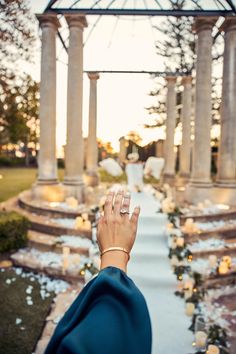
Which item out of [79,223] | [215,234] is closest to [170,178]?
[215,234]

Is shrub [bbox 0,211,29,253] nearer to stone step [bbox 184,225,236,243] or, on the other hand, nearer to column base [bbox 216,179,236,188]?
stone step [bbox 184,225,236,243]

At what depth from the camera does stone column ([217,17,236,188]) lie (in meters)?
12.2

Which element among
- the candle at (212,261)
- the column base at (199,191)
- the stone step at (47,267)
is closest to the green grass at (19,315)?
the stone step at (47,267)

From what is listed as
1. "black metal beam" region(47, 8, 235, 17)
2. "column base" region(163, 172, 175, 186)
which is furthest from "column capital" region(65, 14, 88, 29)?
"column base" region(163, 172, 175, 186)

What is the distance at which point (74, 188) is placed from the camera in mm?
12781

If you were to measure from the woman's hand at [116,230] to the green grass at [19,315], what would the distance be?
441cm

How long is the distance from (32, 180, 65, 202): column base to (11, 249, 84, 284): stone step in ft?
14.2

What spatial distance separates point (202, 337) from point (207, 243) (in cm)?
430

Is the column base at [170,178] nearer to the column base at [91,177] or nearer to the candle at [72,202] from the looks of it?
the column base at [91,177]

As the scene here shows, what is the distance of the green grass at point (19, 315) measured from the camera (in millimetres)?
5105

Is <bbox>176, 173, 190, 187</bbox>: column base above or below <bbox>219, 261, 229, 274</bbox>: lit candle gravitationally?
above

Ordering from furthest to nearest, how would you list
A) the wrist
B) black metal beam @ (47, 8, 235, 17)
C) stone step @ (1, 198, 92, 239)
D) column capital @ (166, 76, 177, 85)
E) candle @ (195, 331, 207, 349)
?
column capital @ (166, 76, 177, 85) → black metal beam @ (47, 8, 235, 17) → stone step @ (1, 198, 92, 239) → candle @ (195, 331, 207, 349) → the wrist

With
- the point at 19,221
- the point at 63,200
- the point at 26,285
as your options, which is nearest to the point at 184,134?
the point at 63,200

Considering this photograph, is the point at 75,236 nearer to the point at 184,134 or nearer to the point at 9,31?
the point at 9,31
